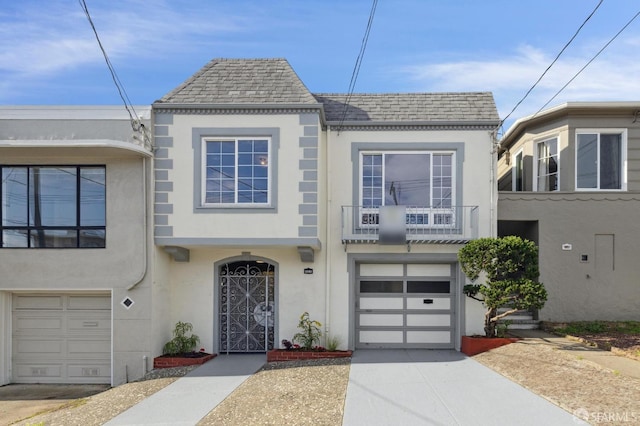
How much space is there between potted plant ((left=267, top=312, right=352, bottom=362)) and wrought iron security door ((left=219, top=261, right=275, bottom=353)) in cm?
67

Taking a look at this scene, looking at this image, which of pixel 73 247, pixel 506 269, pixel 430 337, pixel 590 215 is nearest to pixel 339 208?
pixel 430 337

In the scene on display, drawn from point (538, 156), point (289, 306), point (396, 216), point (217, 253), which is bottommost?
point (289, 306)

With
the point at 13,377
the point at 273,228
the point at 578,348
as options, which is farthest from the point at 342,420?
the point at 13,377

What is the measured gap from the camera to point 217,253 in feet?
33.7

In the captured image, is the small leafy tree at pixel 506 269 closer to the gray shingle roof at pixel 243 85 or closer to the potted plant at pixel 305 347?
the potted plant at pixel 305 347

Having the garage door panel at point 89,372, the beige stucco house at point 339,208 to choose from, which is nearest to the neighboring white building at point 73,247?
the garage door panel at point 89,372

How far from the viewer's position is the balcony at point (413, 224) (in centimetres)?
1002

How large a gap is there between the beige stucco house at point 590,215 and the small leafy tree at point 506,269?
285cm

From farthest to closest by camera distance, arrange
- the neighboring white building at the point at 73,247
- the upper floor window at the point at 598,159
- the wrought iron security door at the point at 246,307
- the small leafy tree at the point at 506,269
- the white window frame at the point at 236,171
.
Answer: the upper floor window at the point at 598,159
the wrought iron security door at the point at 246,307
the white window frame at the point at 236,171
the neighboring white building at the point at 73,247
the small leafy tree at the point at 506,269

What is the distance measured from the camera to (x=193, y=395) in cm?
741

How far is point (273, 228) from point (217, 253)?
1.74 metres

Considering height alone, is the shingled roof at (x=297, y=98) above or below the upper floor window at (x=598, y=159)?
above

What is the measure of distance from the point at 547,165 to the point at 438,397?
28.2 ft

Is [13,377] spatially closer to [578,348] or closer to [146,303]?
[146,303]
